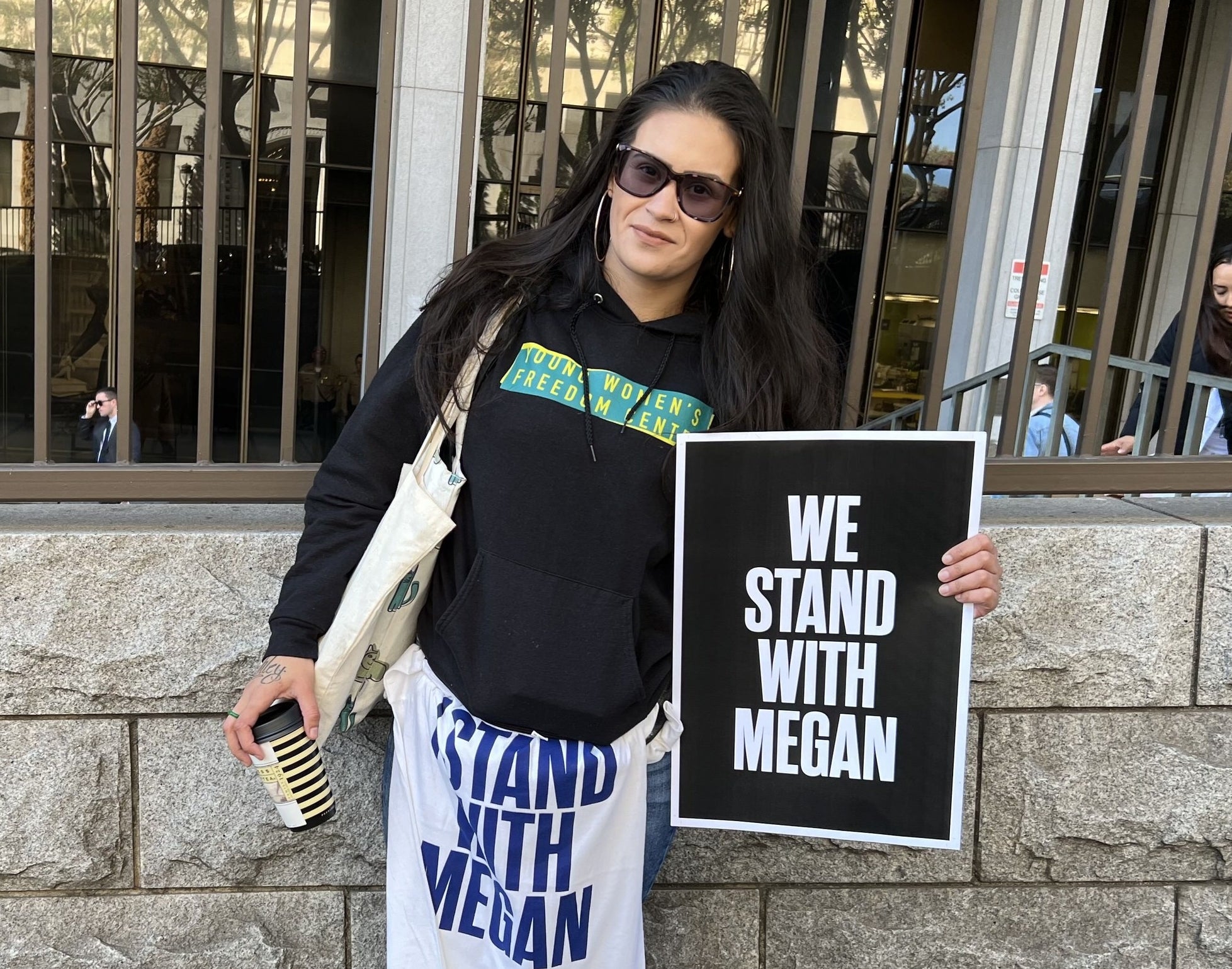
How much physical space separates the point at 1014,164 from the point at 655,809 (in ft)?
24.3

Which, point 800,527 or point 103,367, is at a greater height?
point 800,527

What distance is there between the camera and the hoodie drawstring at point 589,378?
5.92 ft

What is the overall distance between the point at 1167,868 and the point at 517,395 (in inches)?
83.7

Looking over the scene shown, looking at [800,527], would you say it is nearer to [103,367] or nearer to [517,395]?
[517,395]

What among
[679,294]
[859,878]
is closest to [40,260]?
[679,294]

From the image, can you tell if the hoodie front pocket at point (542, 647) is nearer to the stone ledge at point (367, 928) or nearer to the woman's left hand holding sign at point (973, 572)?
the woman's left hand holding sign at point (973, 572)

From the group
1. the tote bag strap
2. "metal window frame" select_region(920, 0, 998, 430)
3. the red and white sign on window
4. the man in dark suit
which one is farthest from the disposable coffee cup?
the red and white sign on window

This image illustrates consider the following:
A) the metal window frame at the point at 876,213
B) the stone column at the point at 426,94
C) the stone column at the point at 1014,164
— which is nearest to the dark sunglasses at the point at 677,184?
the metal window frame at the point at 876,213

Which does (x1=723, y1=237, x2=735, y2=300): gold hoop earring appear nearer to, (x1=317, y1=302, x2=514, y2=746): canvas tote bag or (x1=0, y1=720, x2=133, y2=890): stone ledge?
(x1=317, y1=302, x2=514, y2=746): canvas tote bag

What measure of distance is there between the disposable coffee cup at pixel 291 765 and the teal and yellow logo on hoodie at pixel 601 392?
2.19ft

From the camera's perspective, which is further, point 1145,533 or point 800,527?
point 1145,533

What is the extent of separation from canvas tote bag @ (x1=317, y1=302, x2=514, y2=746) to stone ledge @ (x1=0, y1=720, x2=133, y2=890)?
0.83 metres

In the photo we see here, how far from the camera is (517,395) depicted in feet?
6.03

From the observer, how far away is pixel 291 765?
5.93ft
